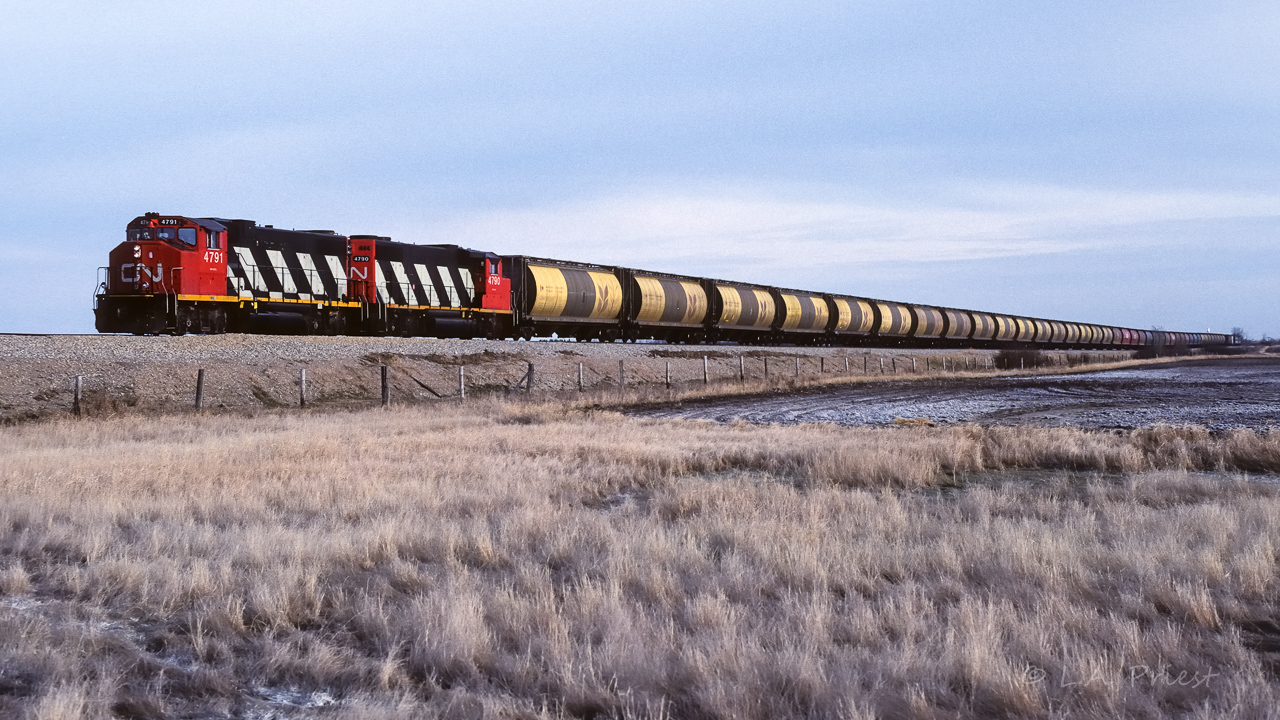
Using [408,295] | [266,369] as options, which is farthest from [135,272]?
[408,295]

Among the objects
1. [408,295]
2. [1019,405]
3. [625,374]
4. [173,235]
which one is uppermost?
[173,235]

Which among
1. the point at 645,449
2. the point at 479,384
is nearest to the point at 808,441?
the point at 645,449

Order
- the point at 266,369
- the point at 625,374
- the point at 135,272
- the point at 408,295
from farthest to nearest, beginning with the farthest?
the point at 625,374 → the point at 408,295 → the point at 135,272 → the point at 266,369

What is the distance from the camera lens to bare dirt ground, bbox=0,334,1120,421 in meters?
22.2

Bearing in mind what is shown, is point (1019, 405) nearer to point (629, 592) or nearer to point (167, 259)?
point (629, 592)

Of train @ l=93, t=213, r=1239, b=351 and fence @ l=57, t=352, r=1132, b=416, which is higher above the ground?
train @ l=93, t=213, r=1239, b=351

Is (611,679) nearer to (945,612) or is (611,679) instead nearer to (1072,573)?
(945,612)

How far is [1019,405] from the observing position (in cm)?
2530

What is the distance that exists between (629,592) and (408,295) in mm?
28239

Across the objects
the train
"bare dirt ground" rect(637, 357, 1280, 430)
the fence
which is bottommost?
"bare dirt ground" rect(637, 357, 1280, 430)

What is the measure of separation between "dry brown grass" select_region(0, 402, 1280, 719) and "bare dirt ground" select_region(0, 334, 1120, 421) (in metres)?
11.9

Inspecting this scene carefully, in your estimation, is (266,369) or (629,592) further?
(266,369)

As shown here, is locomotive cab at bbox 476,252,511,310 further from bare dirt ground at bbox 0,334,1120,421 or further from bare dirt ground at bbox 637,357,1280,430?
bare dirt ground at bbox 637,357,1280,430

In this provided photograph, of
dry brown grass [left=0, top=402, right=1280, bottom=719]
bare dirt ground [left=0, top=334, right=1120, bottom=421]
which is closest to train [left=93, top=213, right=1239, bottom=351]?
bare dirt ground [left=0, top=334, right=1120, bottom=421]
